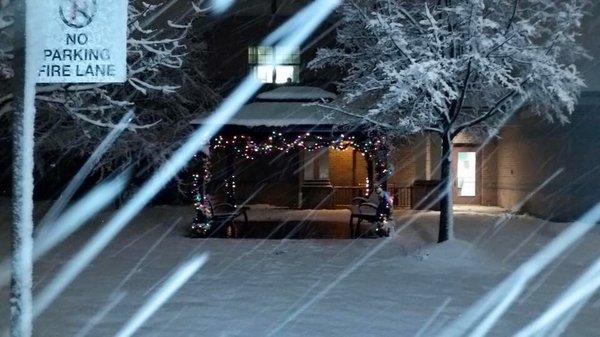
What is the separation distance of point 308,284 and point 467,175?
14079mm

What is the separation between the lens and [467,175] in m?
23.3

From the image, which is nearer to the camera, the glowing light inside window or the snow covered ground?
the snow covered ground

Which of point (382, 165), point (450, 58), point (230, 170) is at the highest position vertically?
point (450, 58)

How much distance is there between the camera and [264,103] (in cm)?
1992

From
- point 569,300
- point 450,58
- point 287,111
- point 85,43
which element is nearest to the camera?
point 85,43

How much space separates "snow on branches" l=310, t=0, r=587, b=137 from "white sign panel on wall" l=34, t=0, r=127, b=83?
289 inches

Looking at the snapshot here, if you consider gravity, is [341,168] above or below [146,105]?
below

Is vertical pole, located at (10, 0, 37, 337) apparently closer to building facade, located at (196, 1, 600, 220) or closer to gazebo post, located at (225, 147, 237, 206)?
gazebo post, located at (225, 147, 237, 206)

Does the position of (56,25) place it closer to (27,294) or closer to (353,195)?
(27,294)

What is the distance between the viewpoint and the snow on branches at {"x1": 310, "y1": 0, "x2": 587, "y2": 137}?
12.0m

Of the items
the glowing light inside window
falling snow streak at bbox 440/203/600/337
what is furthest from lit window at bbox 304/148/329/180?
falling snow streak at bbox 440/203/600/337

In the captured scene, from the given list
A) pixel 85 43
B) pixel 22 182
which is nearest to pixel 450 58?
pixel 85 43

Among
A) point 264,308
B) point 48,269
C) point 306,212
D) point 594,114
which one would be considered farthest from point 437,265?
point 306,212

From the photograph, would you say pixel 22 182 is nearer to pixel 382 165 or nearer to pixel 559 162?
pixel 382 165
